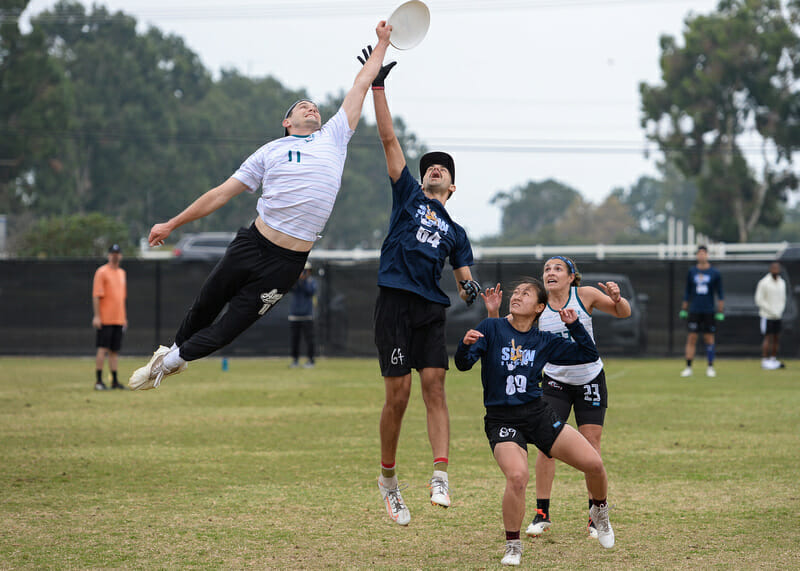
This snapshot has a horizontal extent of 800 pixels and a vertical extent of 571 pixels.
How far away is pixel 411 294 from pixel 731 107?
4619 centimetres

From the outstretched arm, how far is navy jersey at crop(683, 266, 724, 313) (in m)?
13.0

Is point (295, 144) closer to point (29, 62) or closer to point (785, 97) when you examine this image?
point (785, 97)

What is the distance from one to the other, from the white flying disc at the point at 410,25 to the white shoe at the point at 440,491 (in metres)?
3.02

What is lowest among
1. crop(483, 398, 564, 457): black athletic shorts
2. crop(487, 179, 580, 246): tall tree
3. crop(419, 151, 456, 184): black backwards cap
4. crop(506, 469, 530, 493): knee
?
crop(506, 469, 530, 493): knee

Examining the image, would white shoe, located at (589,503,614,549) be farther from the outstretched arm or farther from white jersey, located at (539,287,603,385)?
the outstretched arm

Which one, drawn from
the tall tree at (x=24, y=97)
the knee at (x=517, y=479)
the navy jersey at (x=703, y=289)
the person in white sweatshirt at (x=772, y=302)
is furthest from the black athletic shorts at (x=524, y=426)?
the tall tree at (x=24, y=97)

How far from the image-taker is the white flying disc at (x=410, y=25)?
7000mm

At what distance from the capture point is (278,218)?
263 inches

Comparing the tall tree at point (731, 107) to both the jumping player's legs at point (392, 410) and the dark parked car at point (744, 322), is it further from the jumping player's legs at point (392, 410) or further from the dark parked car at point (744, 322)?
the jumping player's legs at point (392, 410)

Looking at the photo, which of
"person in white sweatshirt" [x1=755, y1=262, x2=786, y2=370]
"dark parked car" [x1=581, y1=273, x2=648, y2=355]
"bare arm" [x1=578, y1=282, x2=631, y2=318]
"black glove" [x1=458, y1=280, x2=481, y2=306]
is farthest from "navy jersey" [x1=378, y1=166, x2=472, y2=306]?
"dark parked car" [x1=581, y1=273, x2=648, y2=355]

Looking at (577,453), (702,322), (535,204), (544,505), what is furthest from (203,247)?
(535,204)

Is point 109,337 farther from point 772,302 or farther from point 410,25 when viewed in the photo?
point 772,302

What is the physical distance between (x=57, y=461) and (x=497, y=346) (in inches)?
215

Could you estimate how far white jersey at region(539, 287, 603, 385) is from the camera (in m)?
6.94
